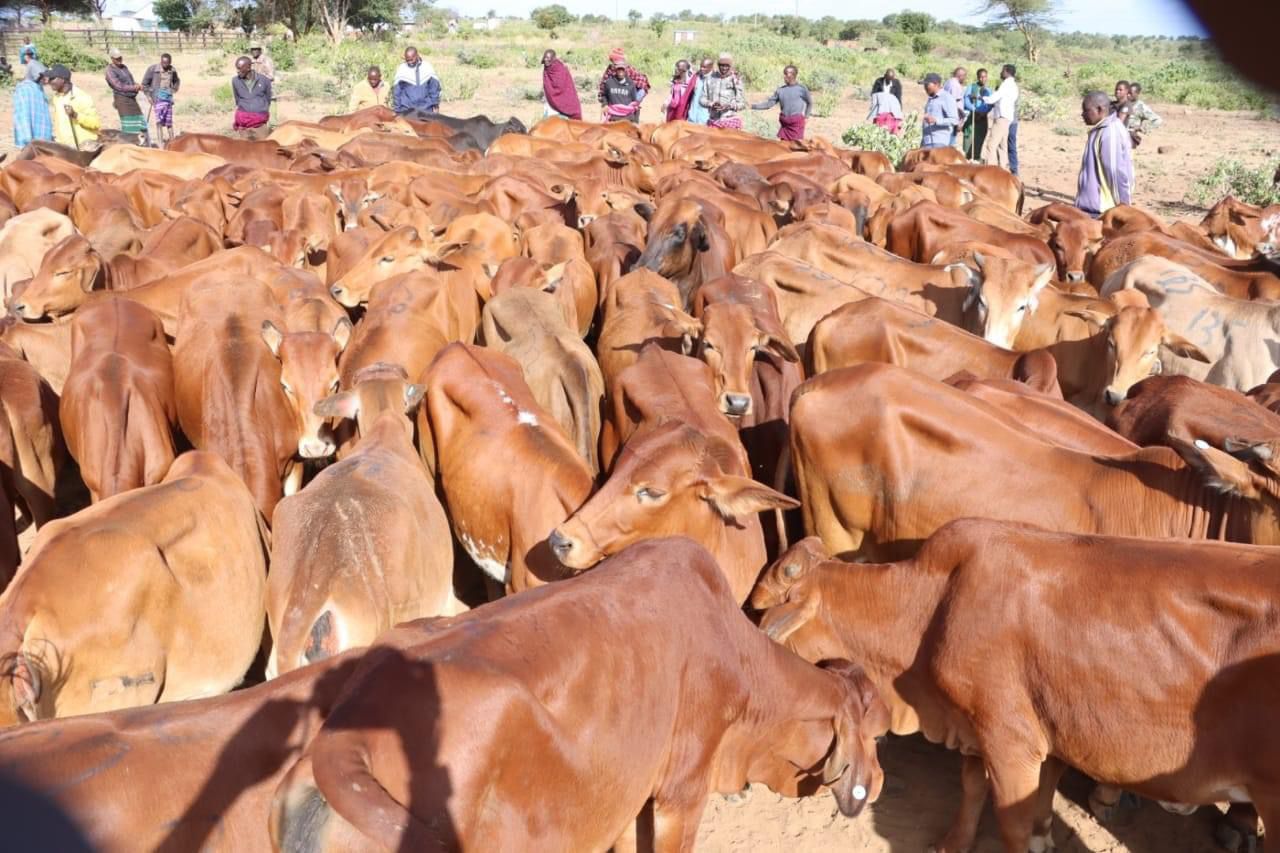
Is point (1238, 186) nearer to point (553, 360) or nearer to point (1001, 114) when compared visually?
point (1001, 114)

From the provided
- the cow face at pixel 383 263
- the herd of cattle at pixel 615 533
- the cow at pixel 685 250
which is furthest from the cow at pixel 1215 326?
the cow face at pixel 383 263

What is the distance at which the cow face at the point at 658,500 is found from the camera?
18.4 feet

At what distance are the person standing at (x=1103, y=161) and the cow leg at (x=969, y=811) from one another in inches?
382

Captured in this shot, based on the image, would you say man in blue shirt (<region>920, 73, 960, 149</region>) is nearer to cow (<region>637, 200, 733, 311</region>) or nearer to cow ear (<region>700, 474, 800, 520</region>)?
cow (<region>637, 200, 733, 311</region>)

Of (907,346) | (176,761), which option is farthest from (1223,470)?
(176,761)

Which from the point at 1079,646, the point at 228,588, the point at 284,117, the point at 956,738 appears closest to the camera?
the point at 1079,646

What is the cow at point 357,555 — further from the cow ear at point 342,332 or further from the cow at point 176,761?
the cow ear at point 342,332

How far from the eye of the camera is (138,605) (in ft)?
17.1

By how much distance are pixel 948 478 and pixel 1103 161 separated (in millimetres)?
9125

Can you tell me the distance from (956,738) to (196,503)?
150 inches

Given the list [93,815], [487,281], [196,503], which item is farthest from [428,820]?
[487,281]

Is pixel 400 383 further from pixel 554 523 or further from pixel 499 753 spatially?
pixel 499 753

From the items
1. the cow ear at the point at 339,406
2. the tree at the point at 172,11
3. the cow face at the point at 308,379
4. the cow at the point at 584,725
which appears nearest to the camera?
the cow at the point at 584,725

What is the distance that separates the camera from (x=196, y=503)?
5.91 metres
